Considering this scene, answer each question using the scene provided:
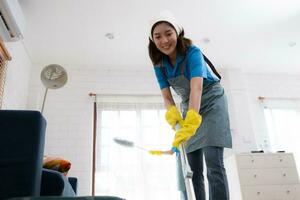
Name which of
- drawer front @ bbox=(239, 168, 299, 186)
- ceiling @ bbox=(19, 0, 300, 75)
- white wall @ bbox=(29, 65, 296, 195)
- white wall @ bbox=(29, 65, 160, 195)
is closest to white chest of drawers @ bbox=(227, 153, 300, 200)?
drawer front @ bbox=(239, 168, 299, 186)

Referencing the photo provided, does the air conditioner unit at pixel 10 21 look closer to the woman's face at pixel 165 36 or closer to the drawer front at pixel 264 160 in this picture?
the woman's face at pixel 165 36

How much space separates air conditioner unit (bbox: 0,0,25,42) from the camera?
210 cm

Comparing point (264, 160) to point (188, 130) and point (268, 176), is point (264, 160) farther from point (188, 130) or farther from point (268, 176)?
point (188, 130)

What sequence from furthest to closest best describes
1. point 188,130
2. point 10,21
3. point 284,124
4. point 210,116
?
point 284,124 < point 10,21 < point 210,116 < point 188,130

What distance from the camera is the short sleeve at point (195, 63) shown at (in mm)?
1199

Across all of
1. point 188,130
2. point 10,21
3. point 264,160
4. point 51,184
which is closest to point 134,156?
point 264,160

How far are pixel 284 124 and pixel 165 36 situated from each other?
3601 millimetres

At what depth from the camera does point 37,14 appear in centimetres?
288

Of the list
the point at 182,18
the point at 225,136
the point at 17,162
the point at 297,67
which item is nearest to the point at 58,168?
the point at 17,162

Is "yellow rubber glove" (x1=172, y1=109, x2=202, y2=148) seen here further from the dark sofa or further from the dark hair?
the dark sofa

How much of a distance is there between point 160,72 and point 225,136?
453 mm

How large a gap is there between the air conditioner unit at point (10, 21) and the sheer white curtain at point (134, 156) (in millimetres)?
1587

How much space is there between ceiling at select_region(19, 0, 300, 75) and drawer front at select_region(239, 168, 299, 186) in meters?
1.61

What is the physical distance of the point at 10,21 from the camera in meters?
2.21
